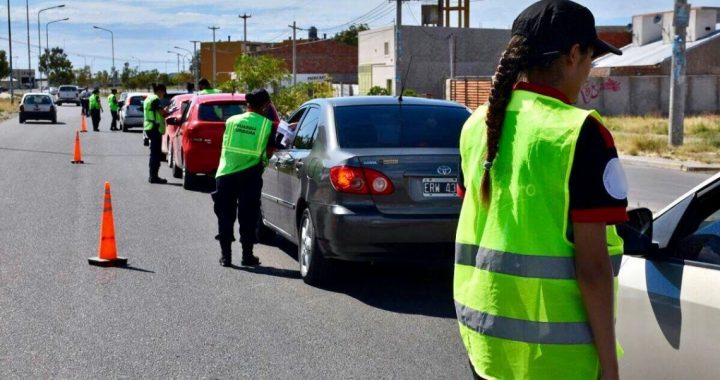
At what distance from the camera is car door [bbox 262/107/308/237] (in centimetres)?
1002

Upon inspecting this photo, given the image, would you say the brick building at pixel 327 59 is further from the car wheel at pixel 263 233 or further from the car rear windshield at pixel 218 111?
the car wheel at pixel 263 233

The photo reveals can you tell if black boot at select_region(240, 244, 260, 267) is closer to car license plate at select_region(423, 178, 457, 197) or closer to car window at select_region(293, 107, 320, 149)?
car window at select_region(293, 107, 320, 149)

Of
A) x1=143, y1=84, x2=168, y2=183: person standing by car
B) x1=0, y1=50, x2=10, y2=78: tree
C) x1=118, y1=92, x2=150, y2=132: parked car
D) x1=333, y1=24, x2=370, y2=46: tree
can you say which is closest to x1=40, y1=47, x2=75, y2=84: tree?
x1=0, y1=50, x2=10, y2=78: tree

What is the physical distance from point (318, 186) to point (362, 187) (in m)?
0.52

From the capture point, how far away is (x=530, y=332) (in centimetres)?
266

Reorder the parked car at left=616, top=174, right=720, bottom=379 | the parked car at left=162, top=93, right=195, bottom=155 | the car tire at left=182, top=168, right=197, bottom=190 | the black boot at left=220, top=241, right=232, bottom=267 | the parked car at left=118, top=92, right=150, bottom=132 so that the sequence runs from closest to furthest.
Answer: the parked car at left=616, top=174, right=720, bottom=379
the black boot at left=220, top=241, right=232, bottom=267
the car tire at left=182, top=168, right=197, bottom=190
the parked car at left=162, top=93, right=195, bottom=155
the parked car at left=118, top=92, right=150, bottom=132

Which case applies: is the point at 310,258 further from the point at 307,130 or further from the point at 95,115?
the point at 95,115

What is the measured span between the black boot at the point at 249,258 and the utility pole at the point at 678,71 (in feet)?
63.6

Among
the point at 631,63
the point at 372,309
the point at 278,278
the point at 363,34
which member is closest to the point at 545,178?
the point at 372,309

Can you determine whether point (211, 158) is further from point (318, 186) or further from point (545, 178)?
point (545, 178)

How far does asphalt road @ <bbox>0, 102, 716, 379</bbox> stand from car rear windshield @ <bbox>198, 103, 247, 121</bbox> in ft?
13.4

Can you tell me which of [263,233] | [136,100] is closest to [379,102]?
[263,233]

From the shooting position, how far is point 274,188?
10211 millimetres

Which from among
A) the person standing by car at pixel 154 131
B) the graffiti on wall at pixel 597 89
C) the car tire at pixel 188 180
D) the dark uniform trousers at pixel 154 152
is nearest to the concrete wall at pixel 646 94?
the graffiti on wall at pixel 597 89
